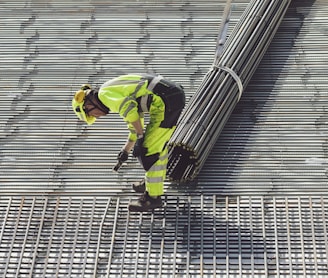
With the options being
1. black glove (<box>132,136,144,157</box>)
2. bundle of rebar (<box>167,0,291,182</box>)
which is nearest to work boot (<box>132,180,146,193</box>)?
bundle of rebar (<box>167,0,291,182</box>)

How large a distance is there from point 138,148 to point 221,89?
176cm

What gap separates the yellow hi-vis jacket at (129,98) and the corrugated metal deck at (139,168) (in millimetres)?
1017

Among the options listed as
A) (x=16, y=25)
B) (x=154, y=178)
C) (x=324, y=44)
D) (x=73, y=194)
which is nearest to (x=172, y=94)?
(x=154, y=178)

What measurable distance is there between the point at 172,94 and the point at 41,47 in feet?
11.3

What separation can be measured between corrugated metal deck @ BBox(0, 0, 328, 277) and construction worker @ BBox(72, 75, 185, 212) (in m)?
0.37

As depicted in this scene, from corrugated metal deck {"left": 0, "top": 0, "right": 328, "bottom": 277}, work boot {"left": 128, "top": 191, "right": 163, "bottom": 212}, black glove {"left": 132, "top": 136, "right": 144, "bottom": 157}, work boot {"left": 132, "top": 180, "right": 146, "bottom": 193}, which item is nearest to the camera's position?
corrugated metal deck {"left": 0, "top": 0, "right": 328, "bottom": 277}

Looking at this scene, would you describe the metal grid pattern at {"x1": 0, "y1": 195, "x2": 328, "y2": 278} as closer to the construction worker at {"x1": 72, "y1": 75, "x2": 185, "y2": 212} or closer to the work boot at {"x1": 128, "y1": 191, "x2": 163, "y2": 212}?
the work boot at {"x1": 128, "y1": 191, "x2": 163, "y2": 212}

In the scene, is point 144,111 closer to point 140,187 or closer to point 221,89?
point 140,187

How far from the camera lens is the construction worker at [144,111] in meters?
6.27

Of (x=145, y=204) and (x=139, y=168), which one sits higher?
(x=139, y=168)

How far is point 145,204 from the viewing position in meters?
6.50

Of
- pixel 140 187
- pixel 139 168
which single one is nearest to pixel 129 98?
pixel 140 187

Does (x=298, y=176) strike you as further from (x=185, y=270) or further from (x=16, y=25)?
(x=16, y=25)

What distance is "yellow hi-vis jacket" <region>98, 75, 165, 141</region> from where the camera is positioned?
6215mm
